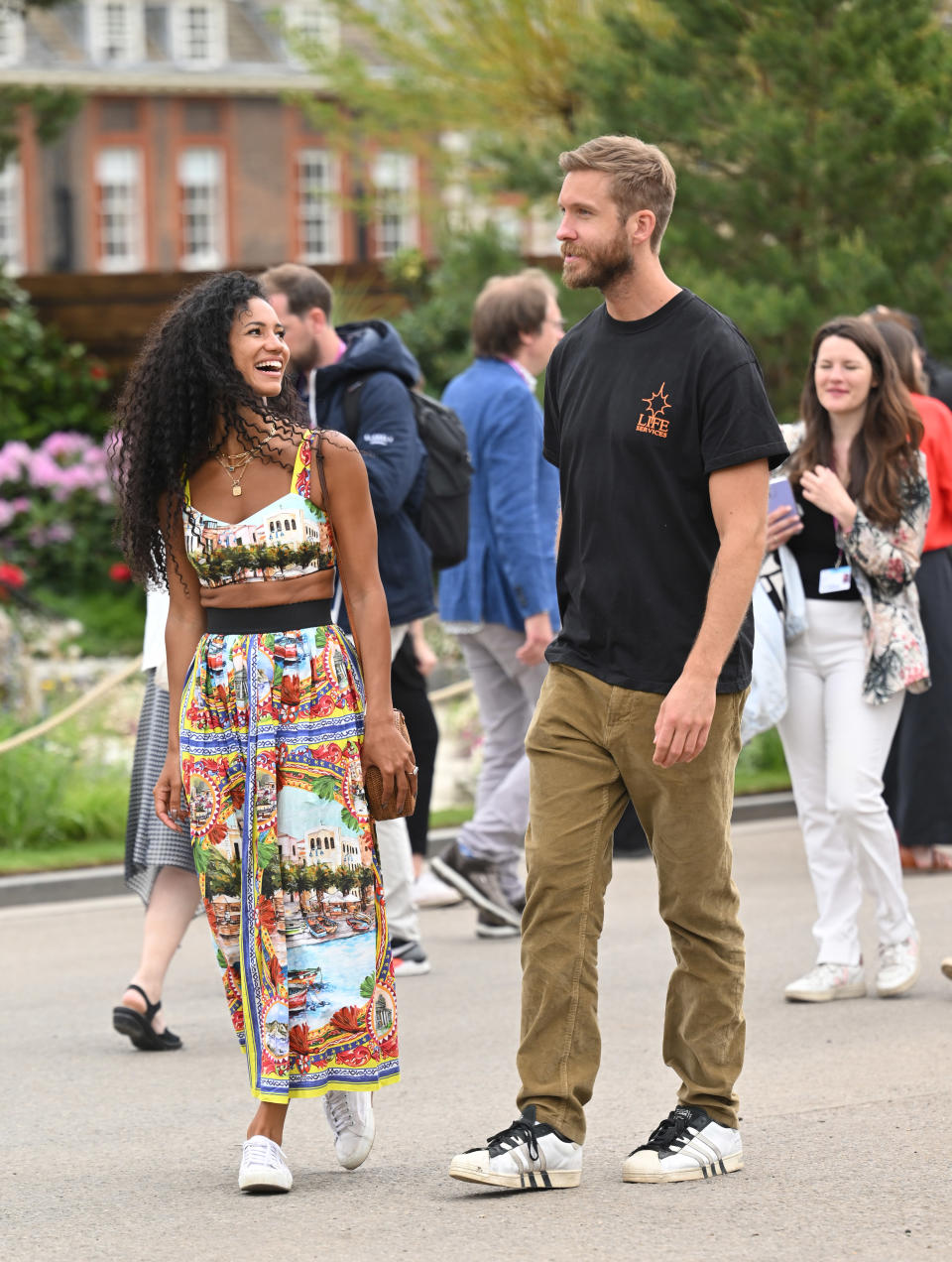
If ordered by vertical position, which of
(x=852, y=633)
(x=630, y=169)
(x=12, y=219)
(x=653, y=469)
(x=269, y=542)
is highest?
(x=12, y=219)

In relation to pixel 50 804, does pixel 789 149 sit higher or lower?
higher

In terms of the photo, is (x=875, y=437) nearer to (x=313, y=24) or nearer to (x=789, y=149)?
(x=789, y=149)

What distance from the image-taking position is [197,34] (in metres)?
43.5

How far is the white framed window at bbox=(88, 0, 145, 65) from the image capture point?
4297 cm

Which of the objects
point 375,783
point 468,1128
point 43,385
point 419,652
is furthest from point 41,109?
point 375,783

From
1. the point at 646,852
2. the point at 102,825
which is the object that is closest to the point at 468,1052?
the point at 646,852

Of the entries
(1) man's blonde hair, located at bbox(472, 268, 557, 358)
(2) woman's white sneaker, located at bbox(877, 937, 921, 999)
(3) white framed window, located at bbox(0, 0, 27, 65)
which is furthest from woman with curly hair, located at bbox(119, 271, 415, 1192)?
(3) white framed window, located at bbox(0, 0, 27, 65)

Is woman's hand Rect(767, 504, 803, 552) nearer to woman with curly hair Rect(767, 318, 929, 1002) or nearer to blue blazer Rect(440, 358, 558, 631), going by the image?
woman with curly hair Rect(767, 318, 929, 1002)

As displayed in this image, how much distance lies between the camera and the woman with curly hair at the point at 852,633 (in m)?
6.18

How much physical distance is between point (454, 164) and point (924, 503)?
13.4 metres

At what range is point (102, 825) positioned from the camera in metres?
9.64

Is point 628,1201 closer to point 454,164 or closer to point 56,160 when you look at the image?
point 454,164

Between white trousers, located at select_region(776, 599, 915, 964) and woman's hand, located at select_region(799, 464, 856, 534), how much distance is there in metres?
0.28

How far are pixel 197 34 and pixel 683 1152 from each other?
1658 inches
